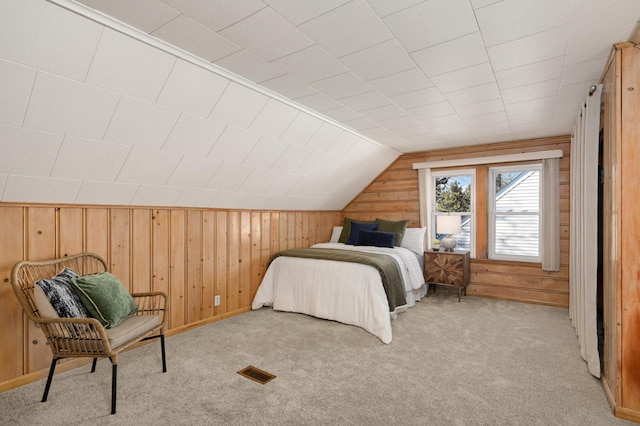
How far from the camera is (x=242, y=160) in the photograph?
335cm

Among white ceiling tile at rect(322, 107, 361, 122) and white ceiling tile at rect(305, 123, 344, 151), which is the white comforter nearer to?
white ceiling tile at rect(305, 123, 344, 151)

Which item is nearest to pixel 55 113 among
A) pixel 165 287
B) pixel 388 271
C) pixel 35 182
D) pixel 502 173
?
pixel 35 182

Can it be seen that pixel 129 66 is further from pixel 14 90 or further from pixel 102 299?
pixel 102 299

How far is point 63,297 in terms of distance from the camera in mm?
2121

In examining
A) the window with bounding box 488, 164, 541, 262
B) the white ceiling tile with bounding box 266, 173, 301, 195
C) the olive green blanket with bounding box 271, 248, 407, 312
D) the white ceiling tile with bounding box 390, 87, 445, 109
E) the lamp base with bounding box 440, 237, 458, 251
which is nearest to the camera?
the white ceiling tile with bounding box 390, 87, 445, 109

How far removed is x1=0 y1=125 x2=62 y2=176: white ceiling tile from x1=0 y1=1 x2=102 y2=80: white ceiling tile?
0.45 meters

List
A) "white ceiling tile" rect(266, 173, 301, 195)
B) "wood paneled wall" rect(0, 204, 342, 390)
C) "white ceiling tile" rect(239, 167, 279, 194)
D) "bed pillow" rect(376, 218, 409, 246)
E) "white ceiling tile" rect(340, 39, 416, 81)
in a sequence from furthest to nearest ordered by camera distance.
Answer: "bed pillow" rect(376, 218, 409, 246) → "white ceiling tile" rect(266, 173, 301, 195) → "white ceiling tile" rect(239, 167, 279, 194) → "wood paneled wall" rect(0, 204, 342, 390) → "white ceiling tile" rect(340, 39, 416, 81)

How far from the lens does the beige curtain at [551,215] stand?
4.22m

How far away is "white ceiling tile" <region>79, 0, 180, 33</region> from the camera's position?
1663 millimetres

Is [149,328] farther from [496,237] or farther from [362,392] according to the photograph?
[496,237]

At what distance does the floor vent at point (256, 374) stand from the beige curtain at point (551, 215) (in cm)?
375

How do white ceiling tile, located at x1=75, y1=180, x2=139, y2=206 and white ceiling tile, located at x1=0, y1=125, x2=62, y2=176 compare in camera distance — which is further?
white ceiling tile, located at x1=75, y1=180, x2=139, y2=206

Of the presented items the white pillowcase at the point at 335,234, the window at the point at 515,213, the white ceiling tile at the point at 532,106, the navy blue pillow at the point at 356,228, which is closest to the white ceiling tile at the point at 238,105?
the white ceiling tile at the point at 532,106

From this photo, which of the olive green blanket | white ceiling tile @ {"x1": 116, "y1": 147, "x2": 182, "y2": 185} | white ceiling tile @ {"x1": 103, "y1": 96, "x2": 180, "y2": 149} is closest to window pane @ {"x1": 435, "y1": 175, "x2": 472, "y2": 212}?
the olive green blanket
